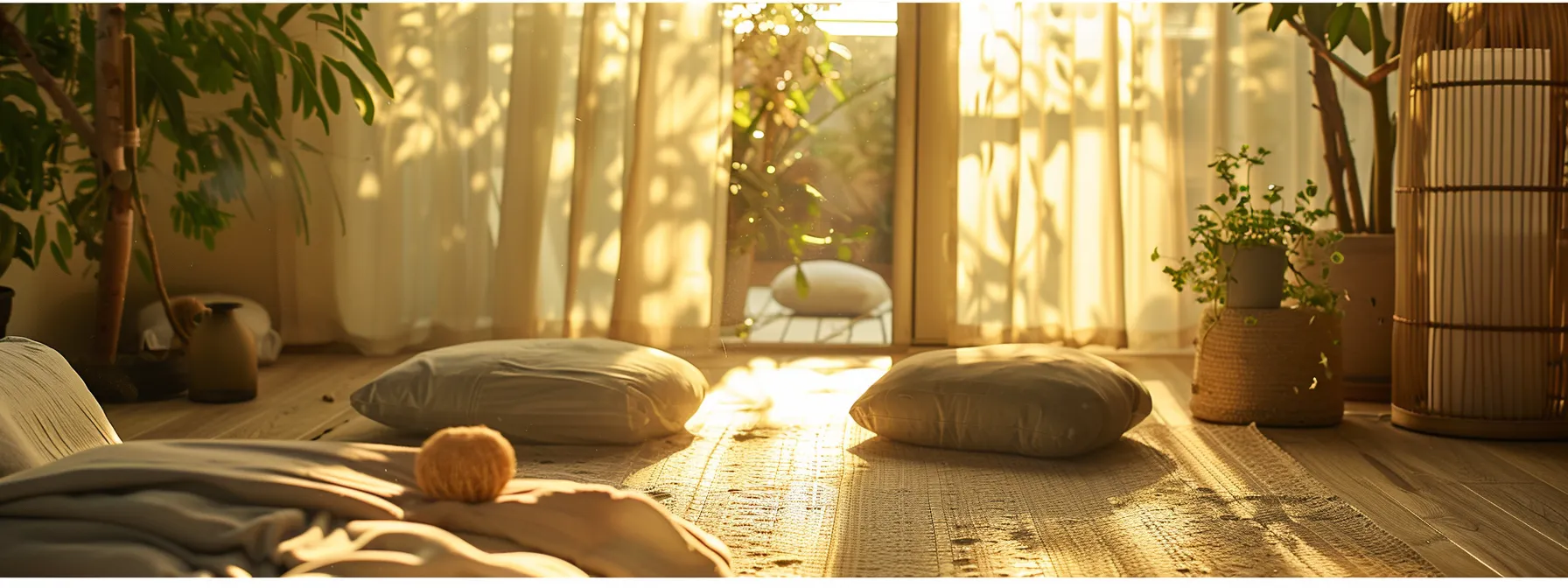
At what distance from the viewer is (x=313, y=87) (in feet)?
9.29

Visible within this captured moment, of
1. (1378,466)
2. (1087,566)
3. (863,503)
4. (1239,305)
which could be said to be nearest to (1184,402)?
(1239,305)

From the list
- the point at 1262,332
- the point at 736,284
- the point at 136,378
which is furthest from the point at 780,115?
the point at 136,378

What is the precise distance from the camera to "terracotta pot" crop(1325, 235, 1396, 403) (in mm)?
2848

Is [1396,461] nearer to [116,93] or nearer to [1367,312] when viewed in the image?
[1367,312]

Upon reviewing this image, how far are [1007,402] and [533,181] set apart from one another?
1836mm

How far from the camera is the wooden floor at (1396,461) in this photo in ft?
5.60

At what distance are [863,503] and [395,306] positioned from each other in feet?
6.78

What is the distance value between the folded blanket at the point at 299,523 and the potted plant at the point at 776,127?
2504 millimetres

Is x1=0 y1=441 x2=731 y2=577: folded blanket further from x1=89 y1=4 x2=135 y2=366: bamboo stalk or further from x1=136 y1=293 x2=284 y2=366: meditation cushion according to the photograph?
x1=136 y1=293 x2=284 y2=366: meditation cushion

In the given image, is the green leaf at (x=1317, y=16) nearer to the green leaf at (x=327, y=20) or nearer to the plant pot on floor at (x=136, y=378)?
the green leaf at (x=327, y=20)

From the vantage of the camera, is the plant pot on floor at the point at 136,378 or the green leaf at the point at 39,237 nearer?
the plant pot on floor at the point at 136,378

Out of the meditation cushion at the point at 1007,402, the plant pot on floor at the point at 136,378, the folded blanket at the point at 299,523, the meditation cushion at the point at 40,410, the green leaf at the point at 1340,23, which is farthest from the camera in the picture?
the plant pot on floor at the point at 136,378

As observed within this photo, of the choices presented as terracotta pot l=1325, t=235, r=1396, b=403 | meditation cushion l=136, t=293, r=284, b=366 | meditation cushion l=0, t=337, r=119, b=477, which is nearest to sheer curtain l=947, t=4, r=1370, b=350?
terracotta pot l=1325, t=235, r=1396, b=403

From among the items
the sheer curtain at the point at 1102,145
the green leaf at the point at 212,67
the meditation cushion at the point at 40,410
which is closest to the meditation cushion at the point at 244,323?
the green leaf at the point at 212,67
